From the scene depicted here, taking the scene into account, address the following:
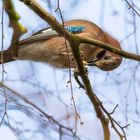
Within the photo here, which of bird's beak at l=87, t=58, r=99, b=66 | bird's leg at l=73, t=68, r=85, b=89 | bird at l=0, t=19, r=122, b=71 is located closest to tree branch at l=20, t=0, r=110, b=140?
bird's leg at l=73, t=68, r=85, b=89

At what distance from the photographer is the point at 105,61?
10.1 ft

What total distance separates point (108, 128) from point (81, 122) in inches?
6.3

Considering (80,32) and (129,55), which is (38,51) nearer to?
(80,32)

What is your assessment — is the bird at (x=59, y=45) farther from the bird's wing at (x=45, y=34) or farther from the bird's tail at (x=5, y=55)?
the bird's tail at (x=5, y=55)

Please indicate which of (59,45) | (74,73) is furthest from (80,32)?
(74,73)

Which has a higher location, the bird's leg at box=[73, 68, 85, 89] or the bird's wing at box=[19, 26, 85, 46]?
the bird's wing at box=[19, 26, 85, 46]

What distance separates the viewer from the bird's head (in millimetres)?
3021

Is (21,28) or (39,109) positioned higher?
(21,28)

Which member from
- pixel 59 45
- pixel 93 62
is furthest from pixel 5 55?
pixel 59 45

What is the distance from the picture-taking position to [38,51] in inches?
137

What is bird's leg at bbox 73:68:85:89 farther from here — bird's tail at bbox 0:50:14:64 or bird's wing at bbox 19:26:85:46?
bird's wing at bbox 19:26:85:46

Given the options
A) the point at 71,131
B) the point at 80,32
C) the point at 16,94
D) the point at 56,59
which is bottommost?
the point at 71,131

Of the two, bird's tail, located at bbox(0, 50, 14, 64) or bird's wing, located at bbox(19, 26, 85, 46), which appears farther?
bird's wing, located at bbox(19, 26, 85, 46)

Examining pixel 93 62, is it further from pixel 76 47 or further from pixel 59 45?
pixel 76 47
